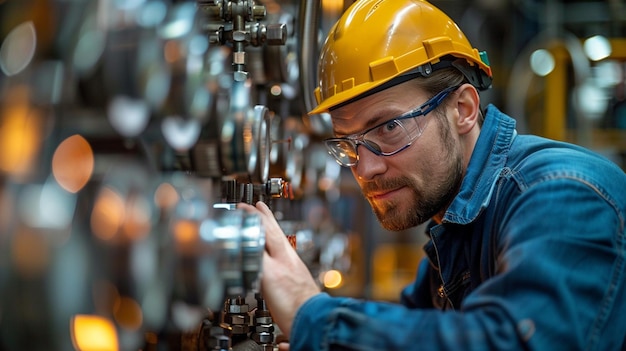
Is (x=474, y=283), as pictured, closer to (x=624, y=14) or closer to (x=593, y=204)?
(x=593, y=204)

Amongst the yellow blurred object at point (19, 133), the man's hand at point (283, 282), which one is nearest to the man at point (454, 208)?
the man's hand at point (283, 282)

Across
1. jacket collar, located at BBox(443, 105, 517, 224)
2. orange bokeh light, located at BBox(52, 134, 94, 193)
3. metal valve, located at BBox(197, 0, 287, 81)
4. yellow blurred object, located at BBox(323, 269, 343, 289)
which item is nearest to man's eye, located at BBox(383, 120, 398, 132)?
jacket collar, located at BBox(443, 105, 517, 224)

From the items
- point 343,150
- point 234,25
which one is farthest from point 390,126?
point 234,25

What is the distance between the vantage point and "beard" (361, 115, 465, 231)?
4.63ft

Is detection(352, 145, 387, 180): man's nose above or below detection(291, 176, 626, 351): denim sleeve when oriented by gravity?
above

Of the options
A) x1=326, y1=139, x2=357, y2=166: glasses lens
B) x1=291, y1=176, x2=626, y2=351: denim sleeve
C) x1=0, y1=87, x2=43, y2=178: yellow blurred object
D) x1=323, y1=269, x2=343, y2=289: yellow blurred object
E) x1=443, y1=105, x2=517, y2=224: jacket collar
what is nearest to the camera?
x1=0, y1=87, x2=43, y2=178: yellow blurred object

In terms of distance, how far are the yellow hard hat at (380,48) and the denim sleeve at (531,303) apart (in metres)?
0.39

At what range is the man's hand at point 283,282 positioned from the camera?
1.05 metres

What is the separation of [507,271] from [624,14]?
391cm

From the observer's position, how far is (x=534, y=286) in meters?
0.98

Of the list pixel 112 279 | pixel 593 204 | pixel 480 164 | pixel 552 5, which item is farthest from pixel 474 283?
pixel 552 5

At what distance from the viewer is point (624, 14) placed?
14.4 ft

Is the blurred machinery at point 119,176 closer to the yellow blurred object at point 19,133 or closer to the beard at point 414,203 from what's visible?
the yellow blurred object at point 19,133

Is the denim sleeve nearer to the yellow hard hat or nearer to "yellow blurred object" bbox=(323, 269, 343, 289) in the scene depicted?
the yellow hard hat
